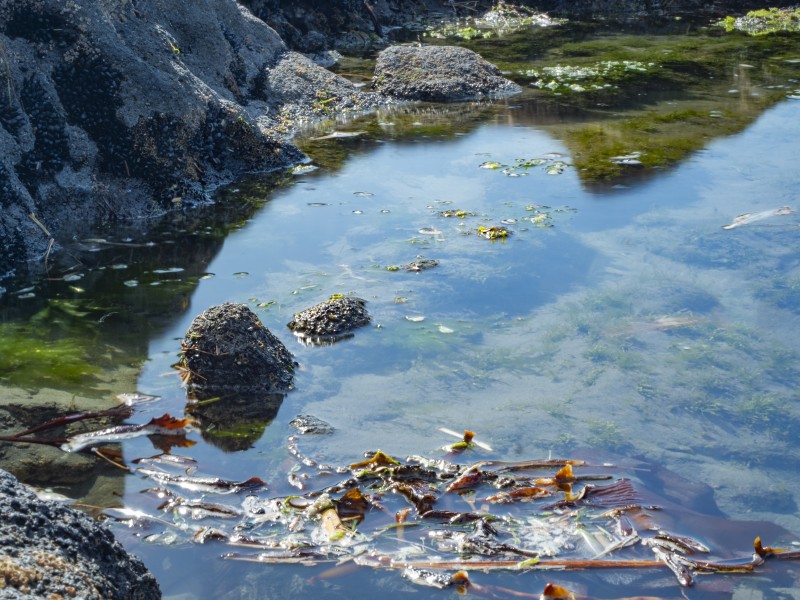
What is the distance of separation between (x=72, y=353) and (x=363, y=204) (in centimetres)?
274

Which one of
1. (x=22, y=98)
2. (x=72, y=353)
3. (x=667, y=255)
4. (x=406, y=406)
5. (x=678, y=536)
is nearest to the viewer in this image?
(x=678, y=536)

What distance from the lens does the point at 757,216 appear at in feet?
20.1

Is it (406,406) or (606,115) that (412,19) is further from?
(406,406)

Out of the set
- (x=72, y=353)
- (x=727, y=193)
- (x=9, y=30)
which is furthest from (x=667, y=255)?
(x=9, y=30)

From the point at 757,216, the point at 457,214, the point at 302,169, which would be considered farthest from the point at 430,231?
the point at 757,216

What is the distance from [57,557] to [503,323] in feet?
10.0

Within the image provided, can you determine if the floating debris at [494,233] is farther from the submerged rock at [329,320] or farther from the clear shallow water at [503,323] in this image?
the submerged rock at [329,320]

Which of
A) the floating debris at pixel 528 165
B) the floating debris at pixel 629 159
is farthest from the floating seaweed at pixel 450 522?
the floating debris at pixel 629 159

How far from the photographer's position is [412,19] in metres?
15.0

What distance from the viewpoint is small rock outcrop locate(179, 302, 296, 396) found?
4.12 metres

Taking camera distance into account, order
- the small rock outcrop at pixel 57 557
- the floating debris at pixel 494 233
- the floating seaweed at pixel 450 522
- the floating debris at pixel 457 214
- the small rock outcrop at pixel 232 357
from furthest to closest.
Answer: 1. the floating debris at pixel 457 214
2. the floating debris at pixel 494 233
3. the small rock outcrop at pixel 232 357
4. the floating seaweed at pixel 450 522
5. the small rock outcrop at pixel 57 557

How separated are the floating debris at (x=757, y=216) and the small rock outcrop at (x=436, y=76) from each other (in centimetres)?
442

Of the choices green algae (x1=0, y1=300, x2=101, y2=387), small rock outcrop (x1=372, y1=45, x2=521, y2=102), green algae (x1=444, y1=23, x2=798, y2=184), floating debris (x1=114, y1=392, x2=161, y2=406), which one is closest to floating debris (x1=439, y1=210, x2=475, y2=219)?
green algae (x1=444, y1=23, x2=798, y2=184)

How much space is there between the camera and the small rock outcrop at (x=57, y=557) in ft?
6.18
